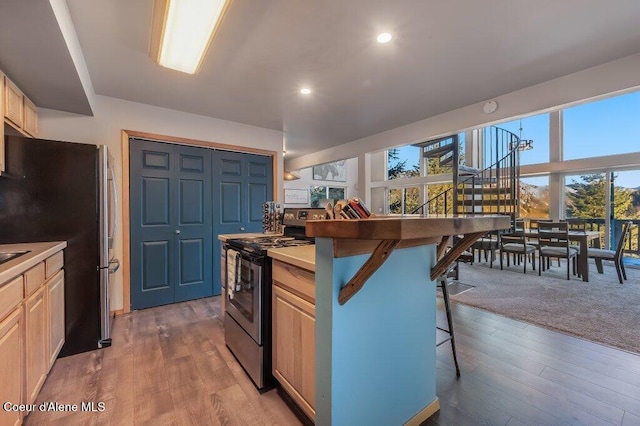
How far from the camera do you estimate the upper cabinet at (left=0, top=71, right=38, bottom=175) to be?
6.48ft

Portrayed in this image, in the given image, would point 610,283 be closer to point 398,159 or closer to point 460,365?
point 460,365

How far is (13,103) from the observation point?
2203mm

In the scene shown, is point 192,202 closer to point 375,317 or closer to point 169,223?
point 169,223

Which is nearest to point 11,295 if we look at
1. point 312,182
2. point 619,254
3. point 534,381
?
point 534,381

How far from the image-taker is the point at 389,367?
1326 mm

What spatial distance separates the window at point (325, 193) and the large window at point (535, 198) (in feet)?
16.2

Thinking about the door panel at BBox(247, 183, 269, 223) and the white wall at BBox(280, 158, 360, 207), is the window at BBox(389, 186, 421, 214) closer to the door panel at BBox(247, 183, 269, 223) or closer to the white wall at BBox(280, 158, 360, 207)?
the white wall at BBox(280, 158, 360, 207)

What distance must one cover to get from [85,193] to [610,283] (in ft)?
21.9

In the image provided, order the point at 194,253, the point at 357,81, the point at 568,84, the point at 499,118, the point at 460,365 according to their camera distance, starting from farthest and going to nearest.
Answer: the point at 194,253, the point at 499,118, the point at 357,81, the point at 568,84, the point at 460,365

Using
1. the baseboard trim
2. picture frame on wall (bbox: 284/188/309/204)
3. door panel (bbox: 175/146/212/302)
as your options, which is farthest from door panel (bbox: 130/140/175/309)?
picture frame on wall (bbox: 284/188/309/204)

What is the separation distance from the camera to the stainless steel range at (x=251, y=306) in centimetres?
172

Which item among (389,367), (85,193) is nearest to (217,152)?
(85,193)

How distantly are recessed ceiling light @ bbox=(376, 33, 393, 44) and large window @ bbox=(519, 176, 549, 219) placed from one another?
6.56 m

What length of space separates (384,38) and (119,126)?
2991mm
